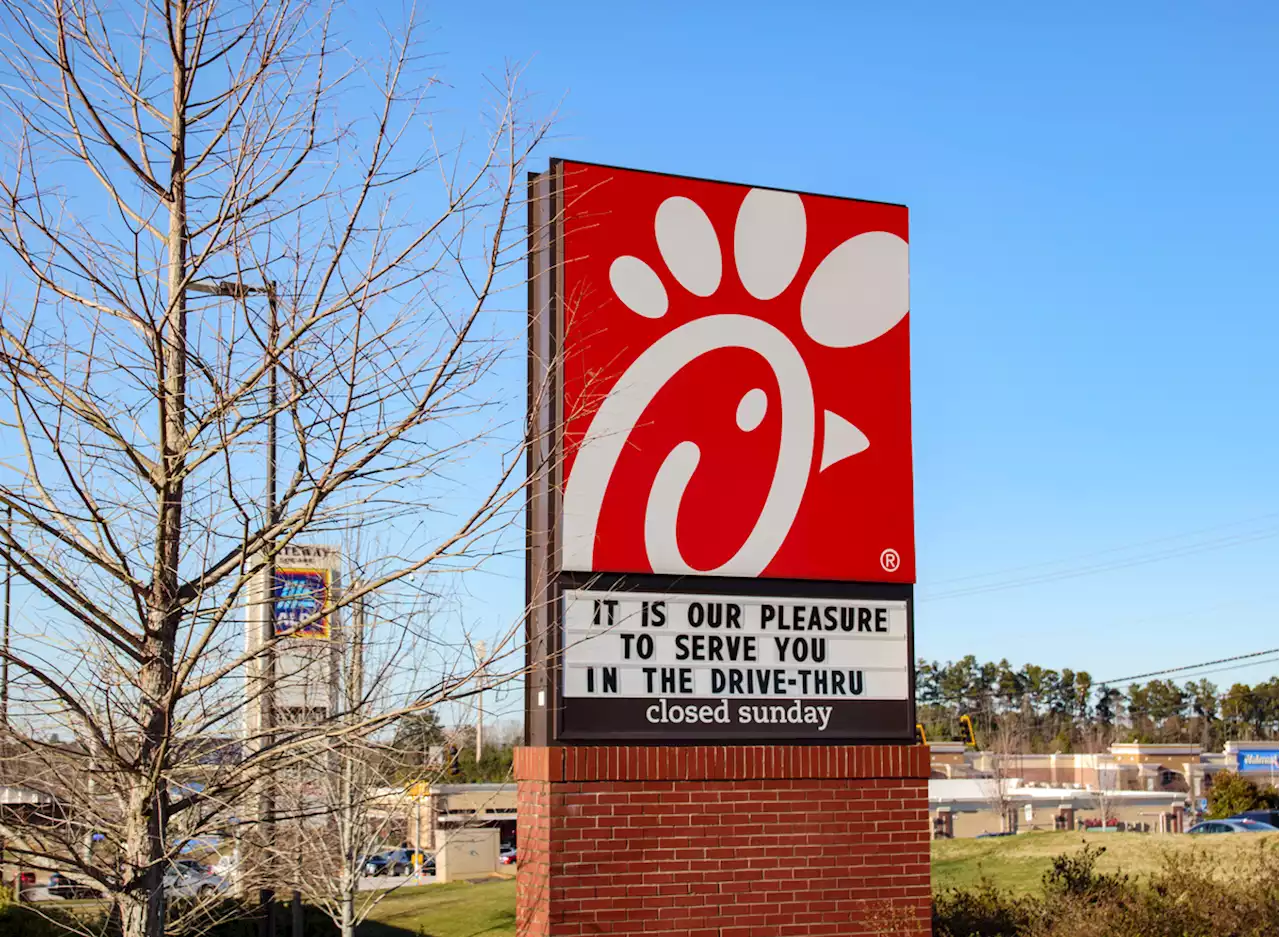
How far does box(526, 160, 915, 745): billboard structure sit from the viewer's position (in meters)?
9.43

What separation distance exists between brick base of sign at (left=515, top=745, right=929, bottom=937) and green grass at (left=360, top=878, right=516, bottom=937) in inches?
613

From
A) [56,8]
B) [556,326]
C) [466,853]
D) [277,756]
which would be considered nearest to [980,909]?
[556,326]

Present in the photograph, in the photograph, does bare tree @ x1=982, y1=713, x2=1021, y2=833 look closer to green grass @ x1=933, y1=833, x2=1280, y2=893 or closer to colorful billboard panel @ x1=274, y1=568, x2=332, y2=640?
green grass @ x1=933, y1=833, x2=1280, y2=893

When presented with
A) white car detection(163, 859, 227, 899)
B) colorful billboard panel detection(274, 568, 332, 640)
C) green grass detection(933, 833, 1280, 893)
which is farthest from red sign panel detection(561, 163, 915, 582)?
green grass detection(933, 833, 1280, 893)

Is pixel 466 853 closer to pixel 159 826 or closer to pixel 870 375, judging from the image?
pixel 870 375

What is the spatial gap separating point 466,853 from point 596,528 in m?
41.1

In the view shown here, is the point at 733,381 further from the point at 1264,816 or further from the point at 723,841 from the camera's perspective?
the point at 1264,816

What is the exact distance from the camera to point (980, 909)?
12.8 meters

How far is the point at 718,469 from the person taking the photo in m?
9.94

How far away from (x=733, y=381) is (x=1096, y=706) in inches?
6173

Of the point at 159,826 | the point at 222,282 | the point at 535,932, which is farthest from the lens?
the point at 535,932

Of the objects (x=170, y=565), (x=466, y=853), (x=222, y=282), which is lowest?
(x=466, y=853)

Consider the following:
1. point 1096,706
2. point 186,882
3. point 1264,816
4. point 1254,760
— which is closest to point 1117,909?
point 186,882

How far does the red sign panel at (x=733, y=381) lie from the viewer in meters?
9.62
